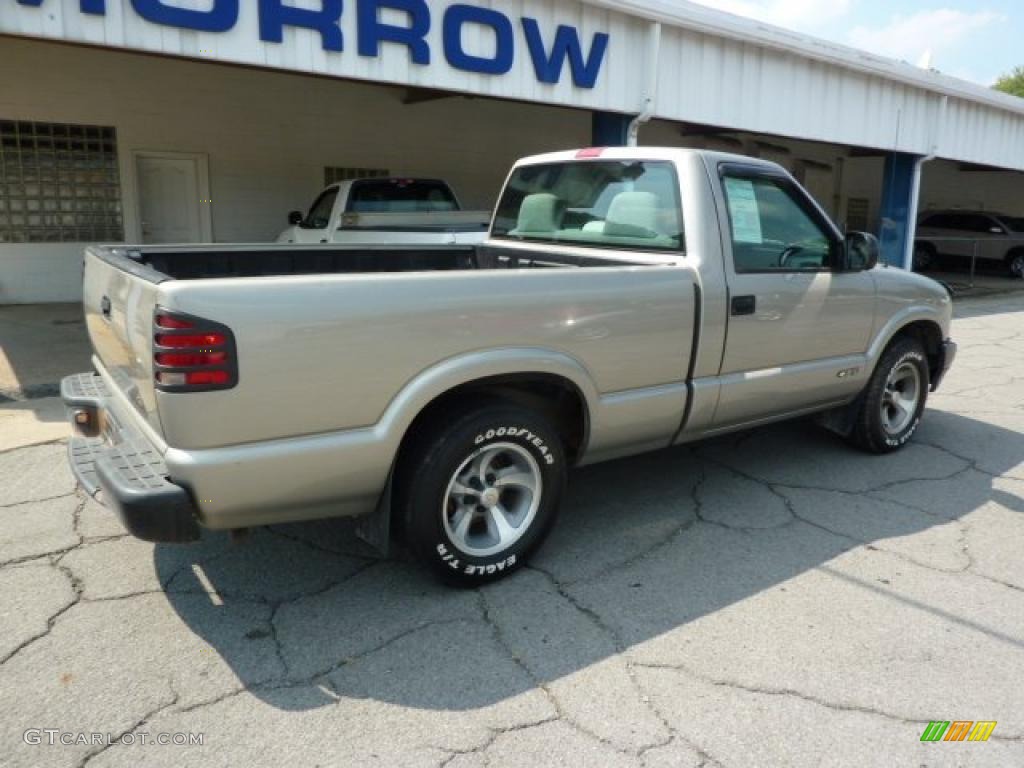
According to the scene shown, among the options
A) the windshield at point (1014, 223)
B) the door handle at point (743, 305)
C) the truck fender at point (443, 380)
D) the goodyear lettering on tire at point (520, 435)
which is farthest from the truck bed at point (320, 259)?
the windshield at point (1014, 223)

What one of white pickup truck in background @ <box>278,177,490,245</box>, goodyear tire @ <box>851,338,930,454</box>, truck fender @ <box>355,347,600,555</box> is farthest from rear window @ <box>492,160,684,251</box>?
white pickup truck in background @ <box>278,177,490,245</box>

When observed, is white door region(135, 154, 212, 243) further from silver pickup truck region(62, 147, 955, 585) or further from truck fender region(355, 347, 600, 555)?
truck fender region(355, 347, 600, 555)

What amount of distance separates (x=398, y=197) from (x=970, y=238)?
51.2 feet

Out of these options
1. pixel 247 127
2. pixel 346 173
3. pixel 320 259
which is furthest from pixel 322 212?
pixel 320 259

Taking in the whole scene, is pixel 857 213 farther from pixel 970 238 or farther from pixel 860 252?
pixel 860 252

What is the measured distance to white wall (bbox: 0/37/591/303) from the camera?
36.9 feet

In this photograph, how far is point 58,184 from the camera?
11.4 m

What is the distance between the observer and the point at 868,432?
198 inches

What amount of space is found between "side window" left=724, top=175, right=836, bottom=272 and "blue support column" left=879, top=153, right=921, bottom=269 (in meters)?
11.0

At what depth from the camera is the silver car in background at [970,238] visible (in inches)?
771

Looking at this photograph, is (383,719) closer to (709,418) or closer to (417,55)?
(709,418)

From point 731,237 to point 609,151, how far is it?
37.3 inches

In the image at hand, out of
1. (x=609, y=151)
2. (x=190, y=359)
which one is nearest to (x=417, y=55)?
(x=609, y=151)

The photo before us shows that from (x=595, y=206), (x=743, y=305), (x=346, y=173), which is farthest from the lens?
(x=346, y=173)
